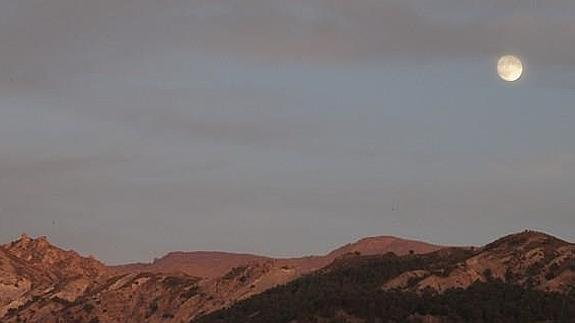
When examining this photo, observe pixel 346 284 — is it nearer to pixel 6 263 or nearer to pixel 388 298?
pixel 388 298

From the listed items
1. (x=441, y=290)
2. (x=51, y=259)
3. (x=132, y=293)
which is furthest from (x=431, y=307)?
(x=51, y=259)

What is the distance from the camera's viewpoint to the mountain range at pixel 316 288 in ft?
174

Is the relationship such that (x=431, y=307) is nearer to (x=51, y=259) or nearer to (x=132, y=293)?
(x=132, y=293)

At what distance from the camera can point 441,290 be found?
7619 centimetres

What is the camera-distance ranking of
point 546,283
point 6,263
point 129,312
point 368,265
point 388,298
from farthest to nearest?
point 6,263, point 129,312, point 368,265, point 546,283, point 388,298

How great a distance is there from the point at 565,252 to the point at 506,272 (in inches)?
205

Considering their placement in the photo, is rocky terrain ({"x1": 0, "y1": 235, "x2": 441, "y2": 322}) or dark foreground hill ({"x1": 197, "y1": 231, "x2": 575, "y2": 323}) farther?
rocky terrain ({"x1": 0, "y1": 235, "x2": 441, "y2": 322})

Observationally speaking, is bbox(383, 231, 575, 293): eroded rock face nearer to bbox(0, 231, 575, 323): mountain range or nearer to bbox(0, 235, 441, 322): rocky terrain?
bbox(0, 231, 575, 323): mountain range

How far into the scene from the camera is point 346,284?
265ft

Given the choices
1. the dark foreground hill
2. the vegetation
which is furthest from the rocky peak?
the vegetation

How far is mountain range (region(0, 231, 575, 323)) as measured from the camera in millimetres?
52938

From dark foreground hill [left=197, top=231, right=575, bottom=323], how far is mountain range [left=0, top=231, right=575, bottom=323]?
0.33ft

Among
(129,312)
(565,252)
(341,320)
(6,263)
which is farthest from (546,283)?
(6,263)

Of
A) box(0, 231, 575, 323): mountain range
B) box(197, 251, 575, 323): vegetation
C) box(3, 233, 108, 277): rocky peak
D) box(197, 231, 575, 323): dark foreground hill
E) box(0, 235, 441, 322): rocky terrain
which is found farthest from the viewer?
box(3, 233, 108, 277): rocky peak
